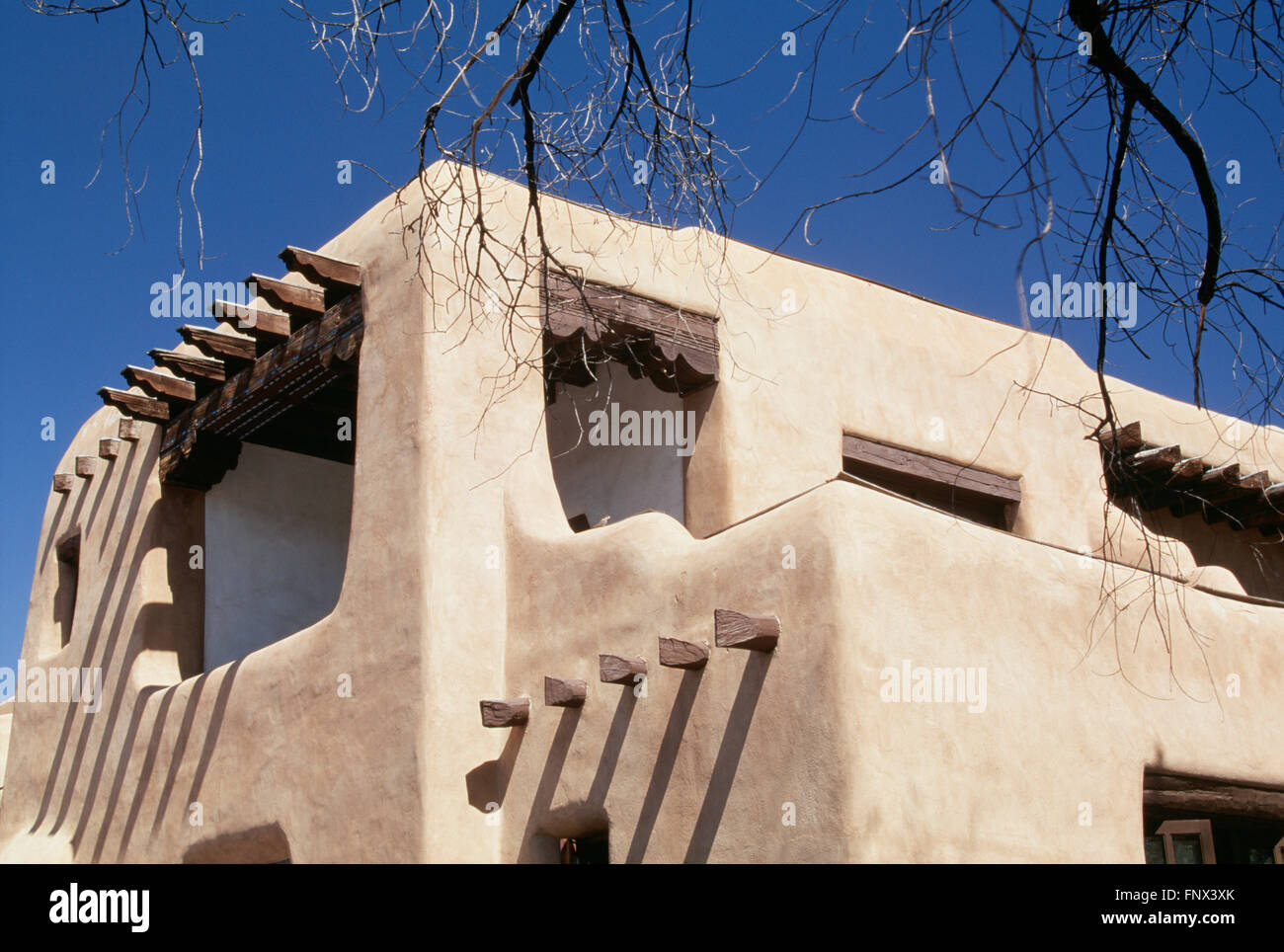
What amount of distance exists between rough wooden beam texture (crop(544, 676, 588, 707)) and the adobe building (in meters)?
0.02

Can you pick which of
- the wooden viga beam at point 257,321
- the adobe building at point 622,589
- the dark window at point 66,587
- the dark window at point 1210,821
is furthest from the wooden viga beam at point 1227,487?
the dark window at point 66,587

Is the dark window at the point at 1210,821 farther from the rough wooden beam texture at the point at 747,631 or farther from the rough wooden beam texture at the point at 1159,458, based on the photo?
the rough wooden beam texture at the point at 1159,458

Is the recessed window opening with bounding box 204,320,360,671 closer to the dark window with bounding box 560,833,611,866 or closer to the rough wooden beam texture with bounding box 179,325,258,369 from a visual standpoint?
the rough wooden beam texture with bounding box 179,325,258,369

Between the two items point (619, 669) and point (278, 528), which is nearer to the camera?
point (619, 669)

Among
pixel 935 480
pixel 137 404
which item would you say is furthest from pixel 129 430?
pixel 935 480

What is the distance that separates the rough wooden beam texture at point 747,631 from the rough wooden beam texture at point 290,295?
4780 millimetres

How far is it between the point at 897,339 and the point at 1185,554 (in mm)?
2788

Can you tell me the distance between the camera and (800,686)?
693 centimetres

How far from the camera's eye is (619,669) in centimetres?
781

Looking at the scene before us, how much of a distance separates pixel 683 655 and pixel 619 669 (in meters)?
0.52

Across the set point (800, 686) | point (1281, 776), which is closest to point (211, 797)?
point (800, 686)

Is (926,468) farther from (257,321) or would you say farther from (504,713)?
(257,321)

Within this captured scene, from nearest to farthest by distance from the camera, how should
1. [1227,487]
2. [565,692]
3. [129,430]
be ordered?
1. [565,692]
2. [129,430]
3. [1227,487]
